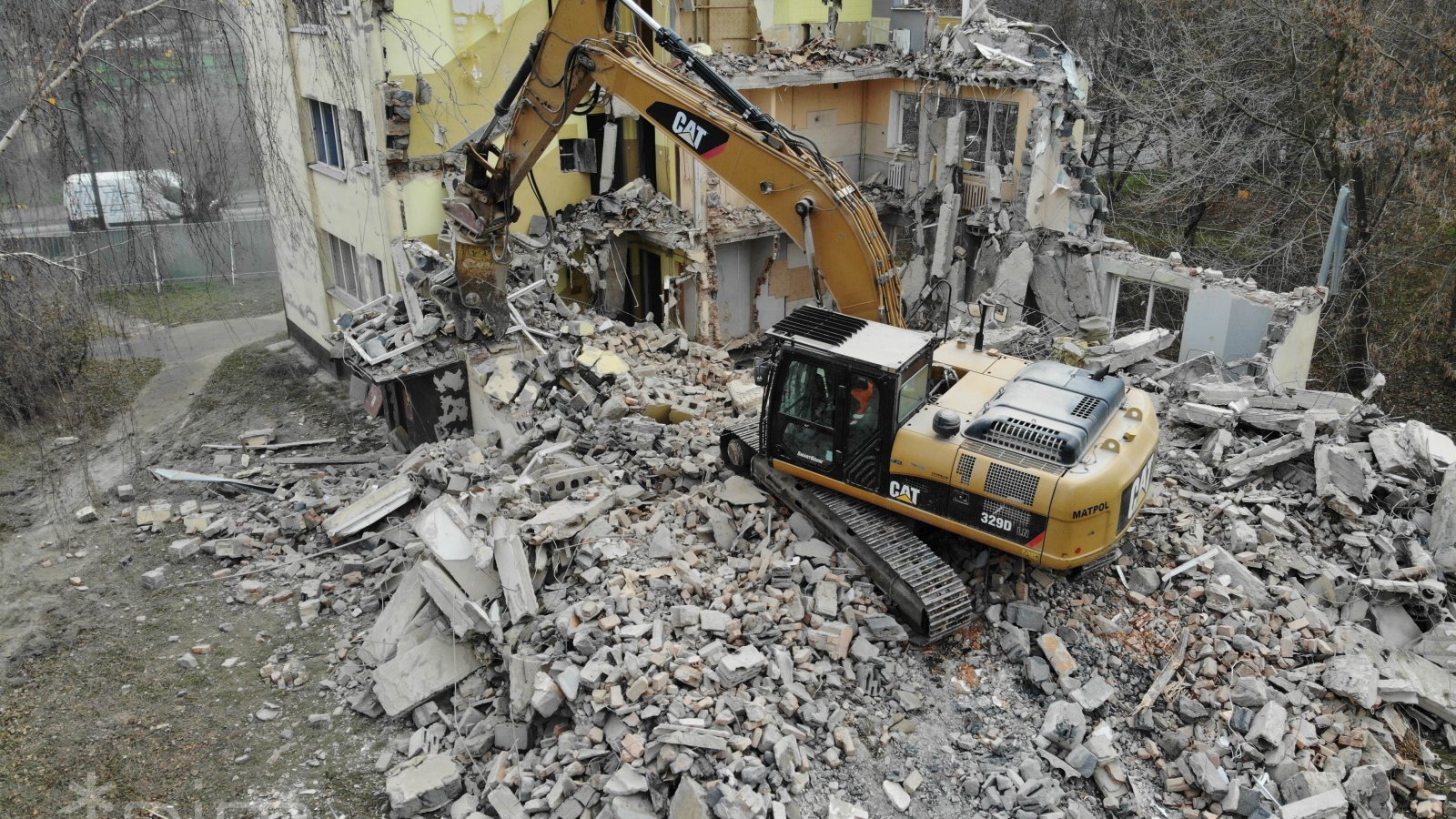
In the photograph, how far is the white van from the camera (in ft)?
25.3

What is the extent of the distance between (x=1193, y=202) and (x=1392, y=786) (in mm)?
12807

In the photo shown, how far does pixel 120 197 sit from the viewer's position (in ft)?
26.0

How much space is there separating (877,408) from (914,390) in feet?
1.39

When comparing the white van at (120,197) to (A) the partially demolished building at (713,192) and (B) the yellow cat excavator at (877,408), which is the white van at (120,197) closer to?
(A) the partially demolished building at (713,192)

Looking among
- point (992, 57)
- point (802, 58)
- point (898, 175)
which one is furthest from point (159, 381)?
point (992, 57)

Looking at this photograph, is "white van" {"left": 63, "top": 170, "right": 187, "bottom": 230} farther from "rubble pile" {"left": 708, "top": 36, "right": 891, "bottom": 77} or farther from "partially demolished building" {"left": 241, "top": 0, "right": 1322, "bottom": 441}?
"rubble pile" {"left": 708, "top": 36, "right": 891, "bottom": 77}

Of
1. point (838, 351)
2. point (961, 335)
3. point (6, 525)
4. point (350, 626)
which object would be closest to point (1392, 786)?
point (838, 351)

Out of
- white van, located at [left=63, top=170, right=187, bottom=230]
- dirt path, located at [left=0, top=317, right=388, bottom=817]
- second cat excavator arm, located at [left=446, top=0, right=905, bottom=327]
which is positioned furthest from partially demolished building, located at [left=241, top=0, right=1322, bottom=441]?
white van, located at [left=63, top=170, right=187, bottom=230]

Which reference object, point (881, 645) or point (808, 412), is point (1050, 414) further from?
point (881, 645)

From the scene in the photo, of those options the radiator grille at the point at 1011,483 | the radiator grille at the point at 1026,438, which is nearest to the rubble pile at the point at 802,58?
the radiator grille at the point at 1026,438

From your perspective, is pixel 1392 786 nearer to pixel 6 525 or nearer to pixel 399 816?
pixel 399 816

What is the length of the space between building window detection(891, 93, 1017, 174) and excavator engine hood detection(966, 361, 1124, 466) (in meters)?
8.07

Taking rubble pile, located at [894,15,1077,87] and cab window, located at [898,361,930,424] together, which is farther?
rubble pile, located at [894,15,1077,87]

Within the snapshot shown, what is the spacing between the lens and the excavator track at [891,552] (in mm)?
7105
